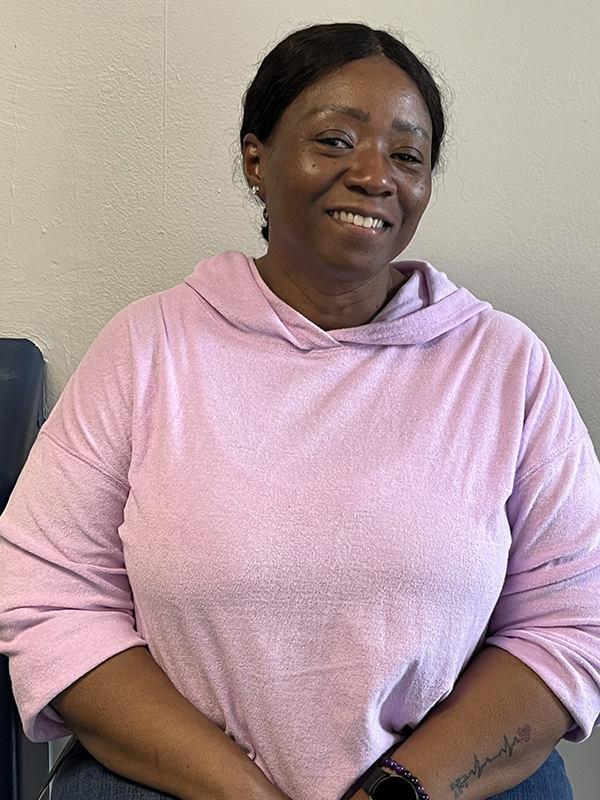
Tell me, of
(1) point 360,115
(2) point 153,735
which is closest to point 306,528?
(2) point 153,735

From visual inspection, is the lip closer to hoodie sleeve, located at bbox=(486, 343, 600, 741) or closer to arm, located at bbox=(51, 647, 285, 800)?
hoodie sleeve, located at bbox=(486, 343, 600, 741)

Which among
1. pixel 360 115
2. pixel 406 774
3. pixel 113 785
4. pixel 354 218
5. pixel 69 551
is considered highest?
pixel 360 115

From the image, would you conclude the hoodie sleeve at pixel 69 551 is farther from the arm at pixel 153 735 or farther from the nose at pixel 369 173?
the nose at pixel 369 173

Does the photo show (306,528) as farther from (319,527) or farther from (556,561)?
(556,561)

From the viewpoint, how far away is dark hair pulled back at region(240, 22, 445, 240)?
1233mm

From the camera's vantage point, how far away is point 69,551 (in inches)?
46.4

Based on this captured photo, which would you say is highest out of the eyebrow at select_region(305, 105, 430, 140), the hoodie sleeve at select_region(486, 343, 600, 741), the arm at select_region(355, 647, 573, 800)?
the eyebrow at select_region(305, 105, 430, 140)

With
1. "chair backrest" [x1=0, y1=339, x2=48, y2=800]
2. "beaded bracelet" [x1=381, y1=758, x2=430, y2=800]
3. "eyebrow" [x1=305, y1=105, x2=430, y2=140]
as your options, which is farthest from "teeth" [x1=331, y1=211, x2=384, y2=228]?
"beaded bracelet" [x1=381, y1=758, x2=430, y2=800]

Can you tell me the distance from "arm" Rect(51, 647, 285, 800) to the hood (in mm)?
454

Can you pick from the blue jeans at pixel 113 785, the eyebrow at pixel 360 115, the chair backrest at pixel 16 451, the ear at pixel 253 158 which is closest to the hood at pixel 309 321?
the ear at pixel 253 158

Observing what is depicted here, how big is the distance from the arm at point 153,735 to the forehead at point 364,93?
2.35 ft

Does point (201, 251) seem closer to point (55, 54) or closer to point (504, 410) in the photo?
point (55, 54)

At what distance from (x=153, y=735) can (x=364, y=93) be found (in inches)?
32.2

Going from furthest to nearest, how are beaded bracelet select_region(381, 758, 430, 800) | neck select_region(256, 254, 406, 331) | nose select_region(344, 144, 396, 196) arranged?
neck select_region(256, 254, 406, 331) → nose select_region(344, 144, 396, 196) → beaded bracelet select_region(381, 758, 430, 800)
